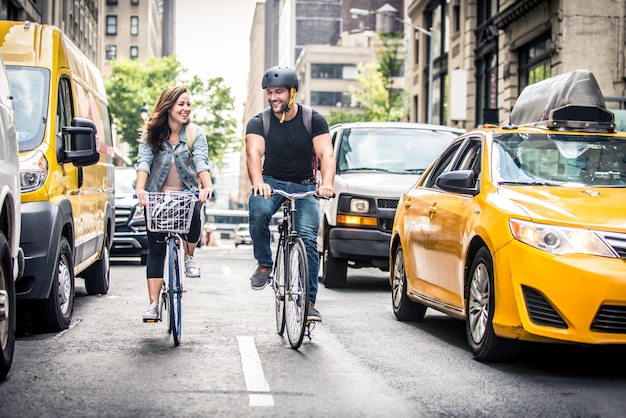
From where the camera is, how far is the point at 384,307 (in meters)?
10.9

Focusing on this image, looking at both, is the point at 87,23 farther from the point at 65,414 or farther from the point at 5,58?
the point at 65,414

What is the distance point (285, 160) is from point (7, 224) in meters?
2.54

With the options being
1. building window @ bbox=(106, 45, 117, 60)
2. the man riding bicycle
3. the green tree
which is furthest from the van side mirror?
building window @ bbox=(106, 45, 117, 60)

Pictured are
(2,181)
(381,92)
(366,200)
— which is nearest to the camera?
(2,181)

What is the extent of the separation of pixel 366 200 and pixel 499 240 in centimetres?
626

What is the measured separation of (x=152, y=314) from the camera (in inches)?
313

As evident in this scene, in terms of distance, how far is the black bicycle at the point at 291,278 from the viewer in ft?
24.6

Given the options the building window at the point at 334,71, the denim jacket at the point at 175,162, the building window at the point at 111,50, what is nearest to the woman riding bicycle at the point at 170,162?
the denim jacket at the point at 175,162

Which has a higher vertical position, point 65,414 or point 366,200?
point 366,200

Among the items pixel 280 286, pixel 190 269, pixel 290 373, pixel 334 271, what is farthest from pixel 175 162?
pixel 334 271

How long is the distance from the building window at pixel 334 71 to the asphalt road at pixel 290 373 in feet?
324

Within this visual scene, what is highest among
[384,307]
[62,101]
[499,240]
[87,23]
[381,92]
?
[87,23]

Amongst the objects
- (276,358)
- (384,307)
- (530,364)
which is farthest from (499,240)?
(384,307)

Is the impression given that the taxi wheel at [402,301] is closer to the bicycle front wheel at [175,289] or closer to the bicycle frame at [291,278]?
the bicycle frame at [291,278]
